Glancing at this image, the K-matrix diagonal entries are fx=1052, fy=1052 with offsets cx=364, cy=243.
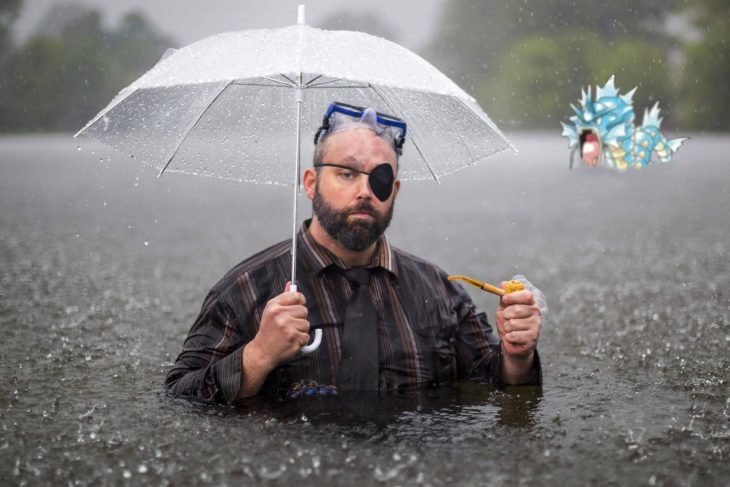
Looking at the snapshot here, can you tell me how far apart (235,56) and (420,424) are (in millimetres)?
1565

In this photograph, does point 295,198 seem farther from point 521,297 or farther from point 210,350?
point 521,297

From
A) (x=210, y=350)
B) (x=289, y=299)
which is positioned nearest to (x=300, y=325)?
(x=289, y=299)

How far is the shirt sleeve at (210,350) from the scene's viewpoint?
412cm

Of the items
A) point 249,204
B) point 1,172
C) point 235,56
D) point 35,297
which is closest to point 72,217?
point 249,204

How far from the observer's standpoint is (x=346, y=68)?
3.69m

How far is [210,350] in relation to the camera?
417 cm

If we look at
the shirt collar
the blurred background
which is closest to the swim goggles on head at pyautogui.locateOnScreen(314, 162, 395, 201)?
the shirt collar

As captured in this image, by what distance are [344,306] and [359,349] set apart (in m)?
0.19

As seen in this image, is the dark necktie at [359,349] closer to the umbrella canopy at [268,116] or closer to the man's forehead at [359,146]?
the man's forehead at [359,146]

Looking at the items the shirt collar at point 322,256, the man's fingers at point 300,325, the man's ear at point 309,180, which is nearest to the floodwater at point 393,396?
the man's fingers at point 300,325

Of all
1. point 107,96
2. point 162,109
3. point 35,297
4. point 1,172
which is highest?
point 107,96

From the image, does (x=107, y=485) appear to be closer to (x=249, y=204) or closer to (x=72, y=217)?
(x=72, y=217)

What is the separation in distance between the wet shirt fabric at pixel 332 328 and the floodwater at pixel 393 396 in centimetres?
10

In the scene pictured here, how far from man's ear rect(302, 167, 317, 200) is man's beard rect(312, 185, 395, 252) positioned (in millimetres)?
153
